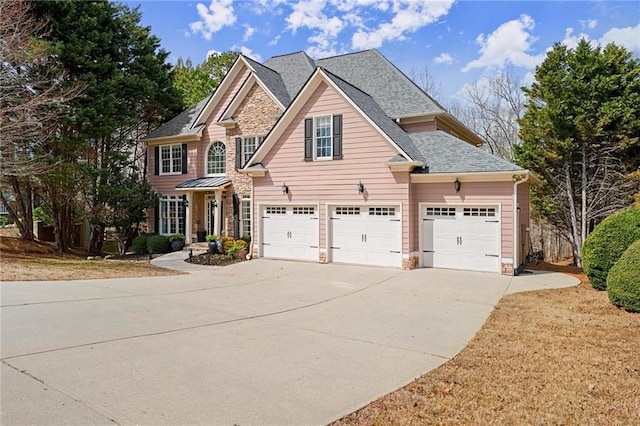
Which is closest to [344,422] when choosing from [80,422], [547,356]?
[80,422]

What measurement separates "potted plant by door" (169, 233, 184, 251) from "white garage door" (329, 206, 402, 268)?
854cm

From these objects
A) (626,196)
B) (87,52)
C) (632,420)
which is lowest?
(632,420)

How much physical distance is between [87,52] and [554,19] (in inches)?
790

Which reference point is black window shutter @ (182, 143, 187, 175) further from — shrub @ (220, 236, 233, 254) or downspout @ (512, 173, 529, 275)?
downspout @ (512, 173, 529, 275)

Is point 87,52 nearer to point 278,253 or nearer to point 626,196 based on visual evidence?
point 278,253

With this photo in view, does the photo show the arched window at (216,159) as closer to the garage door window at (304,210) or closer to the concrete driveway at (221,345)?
the garage door window at (304,210)

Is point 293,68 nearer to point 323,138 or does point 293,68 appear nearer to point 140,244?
point 323,138

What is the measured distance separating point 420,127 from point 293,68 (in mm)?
8062

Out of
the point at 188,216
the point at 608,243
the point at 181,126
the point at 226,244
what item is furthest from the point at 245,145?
the point at 608,243

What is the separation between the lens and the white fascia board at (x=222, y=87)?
63.5ft

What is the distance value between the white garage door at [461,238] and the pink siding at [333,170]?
908mm

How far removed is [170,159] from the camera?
852 inches

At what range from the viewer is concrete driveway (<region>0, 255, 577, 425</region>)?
13.1 ft

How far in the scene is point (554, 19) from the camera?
1703cm
